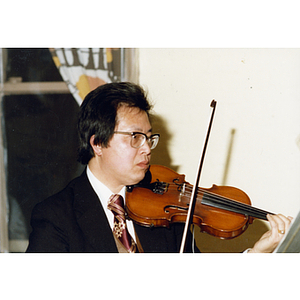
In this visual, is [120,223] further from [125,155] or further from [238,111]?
[238,111]

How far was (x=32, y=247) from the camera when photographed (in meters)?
1.43

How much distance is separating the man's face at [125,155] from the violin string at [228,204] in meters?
0.21

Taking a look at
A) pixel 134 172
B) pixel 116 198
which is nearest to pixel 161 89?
pixel 134 172

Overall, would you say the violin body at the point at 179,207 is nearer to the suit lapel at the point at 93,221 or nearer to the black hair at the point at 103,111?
the suit lapel at the point at 93,221

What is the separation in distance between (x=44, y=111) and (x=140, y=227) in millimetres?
847

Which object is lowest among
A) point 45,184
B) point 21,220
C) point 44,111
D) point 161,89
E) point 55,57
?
point 21,220

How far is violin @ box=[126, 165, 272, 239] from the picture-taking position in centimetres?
144

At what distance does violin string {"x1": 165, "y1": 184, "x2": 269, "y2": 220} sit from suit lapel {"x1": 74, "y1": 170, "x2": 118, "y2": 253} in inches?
14.2

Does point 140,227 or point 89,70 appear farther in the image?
point 89,70

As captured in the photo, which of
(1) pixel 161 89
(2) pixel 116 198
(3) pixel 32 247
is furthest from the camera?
(1) pixel 161 89

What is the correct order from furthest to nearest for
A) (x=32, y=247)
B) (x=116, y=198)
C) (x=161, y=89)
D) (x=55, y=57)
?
(x=161, y=89) → (x=55, y=57) → (x=116, y=198) → (x=32, y=247)

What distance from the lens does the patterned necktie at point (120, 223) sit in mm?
1530
